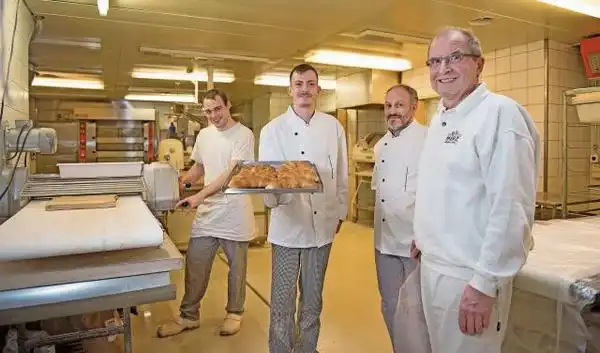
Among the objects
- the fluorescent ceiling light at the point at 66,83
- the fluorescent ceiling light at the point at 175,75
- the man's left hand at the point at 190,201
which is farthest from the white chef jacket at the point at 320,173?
the fluorescent ceiling light at the point at 66,83

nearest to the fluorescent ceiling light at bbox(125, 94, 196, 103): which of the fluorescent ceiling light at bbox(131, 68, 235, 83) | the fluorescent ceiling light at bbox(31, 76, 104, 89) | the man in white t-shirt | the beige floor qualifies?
the fluorescent ceiling light at bbox(31, 76, 104, 89)

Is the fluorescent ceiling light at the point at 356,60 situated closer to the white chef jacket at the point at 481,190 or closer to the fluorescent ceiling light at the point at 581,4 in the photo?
the fluorescent ceiling light at the point at 581,4

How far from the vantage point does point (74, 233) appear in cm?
121

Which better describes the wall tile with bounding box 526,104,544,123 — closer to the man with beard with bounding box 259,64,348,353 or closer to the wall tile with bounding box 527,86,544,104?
the wall tile with bounding box 527,86,544,104

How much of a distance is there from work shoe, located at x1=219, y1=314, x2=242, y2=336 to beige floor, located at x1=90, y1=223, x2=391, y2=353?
0.12ft

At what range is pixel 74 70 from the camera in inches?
216

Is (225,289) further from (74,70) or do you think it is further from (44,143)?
(74,70)

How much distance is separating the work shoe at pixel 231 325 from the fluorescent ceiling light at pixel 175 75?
3747 millimetres

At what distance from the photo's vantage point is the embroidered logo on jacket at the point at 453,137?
133 centimetres

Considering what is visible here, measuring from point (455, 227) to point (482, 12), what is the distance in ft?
8.53

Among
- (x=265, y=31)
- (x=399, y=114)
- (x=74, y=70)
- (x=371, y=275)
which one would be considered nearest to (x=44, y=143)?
(x=399, y=114)

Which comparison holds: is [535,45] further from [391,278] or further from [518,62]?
[391,278]

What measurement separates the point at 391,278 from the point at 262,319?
3.78 feet

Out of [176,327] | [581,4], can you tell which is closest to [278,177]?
[176,327]
